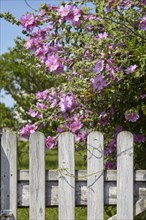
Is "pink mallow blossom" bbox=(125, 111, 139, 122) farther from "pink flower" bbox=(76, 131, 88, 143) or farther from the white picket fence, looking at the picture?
"pink flower" bbox=(76, 131, 88, 143)

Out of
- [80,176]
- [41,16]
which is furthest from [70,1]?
[80,176]

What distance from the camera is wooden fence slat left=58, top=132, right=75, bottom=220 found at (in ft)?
12.6

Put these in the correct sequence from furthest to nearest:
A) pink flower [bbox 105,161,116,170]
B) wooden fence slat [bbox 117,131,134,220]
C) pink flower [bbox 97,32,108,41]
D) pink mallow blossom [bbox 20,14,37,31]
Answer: pink flower [bbox 105,161,116,170] → pink mallow blossom [bbox 20,14,37,31] → pink flower [bbox 97,32,108,41] → wooden fence slat [bbox 117,131,134,220]

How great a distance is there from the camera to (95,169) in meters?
3.84

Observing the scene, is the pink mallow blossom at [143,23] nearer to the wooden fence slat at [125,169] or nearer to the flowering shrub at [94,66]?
the flowering shrub at [94,66]

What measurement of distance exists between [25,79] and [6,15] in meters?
8.73

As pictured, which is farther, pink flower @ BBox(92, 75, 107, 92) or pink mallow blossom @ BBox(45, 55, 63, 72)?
pink mallow blossom @ BBox(45, 55, 63, 72)

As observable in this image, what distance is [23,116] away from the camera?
38.6 ft

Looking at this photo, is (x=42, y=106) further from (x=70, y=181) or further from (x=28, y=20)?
(x=70, y=181)

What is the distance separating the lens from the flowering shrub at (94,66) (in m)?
4.04

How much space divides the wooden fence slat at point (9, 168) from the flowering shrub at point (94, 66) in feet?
1.39

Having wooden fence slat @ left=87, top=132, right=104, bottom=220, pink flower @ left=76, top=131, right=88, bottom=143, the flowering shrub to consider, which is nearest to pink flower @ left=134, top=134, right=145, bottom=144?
the flowering shrub

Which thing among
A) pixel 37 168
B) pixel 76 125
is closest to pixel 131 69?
pixel 76 125

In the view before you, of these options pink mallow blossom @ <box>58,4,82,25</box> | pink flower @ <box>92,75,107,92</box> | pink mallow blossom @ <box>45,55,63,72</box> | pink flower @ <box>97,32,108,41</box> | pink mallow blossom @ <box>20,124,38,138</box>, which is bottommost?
pink mallow blossom @ <box>20,124,38,138</box>
